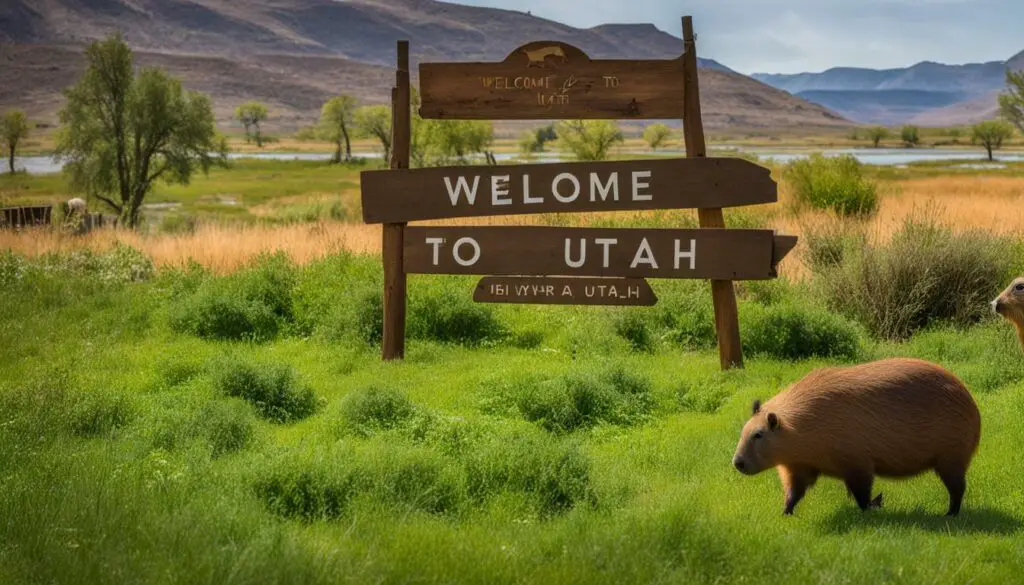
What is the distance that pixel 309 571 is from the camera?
4457mm

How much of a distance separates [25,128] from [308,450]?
106 meters

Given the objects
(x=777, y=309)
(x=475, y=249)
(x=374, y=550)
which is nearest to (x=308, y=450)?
(x=374, y=550)

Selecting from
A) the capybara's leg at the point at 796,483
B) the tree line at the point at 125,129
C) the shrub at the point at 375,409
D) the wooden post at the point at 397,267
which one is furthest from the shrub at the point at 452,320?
the tree line at the point at 125,129

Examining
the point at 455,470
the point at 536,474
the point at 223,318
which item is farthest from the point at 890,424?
the point at 223,318

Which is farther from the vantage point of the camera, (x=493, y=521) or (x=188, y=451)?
(x=188, y=451)

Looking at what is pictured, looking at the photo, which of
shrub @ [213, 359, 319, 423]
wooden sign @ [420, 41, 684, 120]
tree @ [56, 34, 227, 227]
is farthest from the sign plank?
tree @ [56, 34, 227, 227]

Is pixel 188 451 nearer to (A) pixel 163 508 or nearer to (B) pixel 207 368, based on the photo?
(A) pixel 163 508

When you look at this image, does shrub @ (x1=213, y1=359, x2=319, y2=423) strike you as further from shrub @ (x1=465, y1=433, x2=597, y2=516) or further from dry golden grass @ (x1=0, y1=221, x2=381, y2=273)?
dry golden grass @ (x1=0, y1=221, x2=381, y2=273)

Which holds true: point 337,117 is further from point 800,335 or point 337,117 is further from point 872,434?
point 872,434

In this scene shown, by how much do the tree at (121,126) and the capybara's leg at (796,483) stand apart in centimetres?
3992

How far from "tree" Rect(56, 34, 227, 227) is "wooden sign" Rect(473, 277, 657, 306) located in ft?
115

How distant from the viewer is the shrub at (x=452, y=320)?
12.1 m

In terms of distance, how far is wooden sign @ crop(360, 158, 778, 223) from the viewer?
10.4m

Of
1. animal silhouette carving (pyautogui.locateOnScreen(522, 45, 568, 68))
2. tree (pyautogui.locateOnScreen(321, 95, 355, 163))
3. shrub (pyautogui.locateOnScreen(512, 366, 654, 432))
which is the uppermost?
tree (pyautogui.locateOnScreen(321, 95, 355, 163))
